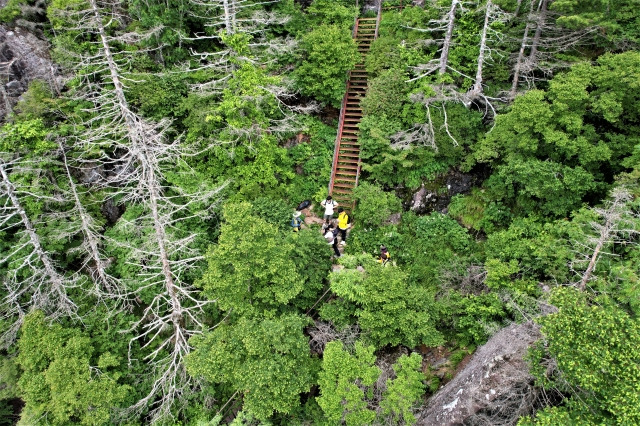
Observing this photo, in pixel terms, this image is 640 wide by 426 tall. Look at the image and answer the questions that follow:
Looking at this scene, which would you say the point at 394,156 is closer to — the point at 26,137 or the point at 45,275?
the point at 45,275

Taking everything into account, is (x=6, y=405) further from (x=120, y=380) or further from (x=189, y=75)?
(x=189, y=75)

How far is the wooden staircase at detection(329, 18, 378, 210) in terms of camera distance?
55.0 ft

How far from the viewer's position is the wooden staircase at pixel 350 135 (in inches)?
660

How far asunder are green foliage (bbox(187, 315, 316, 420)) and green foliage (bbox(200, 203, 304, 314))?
2.93 ft

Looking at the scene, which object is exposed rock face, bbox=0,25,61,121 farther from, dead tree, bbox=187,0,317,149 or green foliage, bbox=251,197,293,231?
green foliage, bbox=251,197,293,231

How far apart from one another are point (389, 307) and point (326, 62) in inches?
450

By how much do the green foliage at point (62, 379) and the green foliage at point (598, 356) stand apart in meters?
13.4

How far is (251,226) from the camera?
→ 10.8 meters

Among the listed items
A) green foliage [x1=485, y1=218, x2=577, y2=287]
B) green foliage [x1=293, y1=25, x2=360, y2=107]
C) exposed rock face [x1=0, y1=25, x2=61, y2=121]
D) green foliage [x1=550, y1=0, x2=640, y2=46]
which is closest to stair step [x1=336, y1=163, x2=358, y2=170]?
green foliage [x1=293, y1=25, x2=360, y2=107]

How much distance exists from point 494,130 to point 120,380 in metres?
17.6

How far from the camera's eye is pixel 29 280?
13453 mm

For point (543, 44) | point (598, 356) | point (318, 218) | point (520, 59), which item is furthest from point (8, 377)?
point (543, 44)

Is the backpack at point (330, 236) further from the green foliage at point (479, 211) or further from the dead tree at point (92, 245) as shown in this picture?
the dead tree at point (92, 245)

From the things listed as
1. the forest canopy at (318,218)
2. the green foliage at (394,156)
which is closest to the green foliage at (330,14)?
the forest canopy at (318,218)
